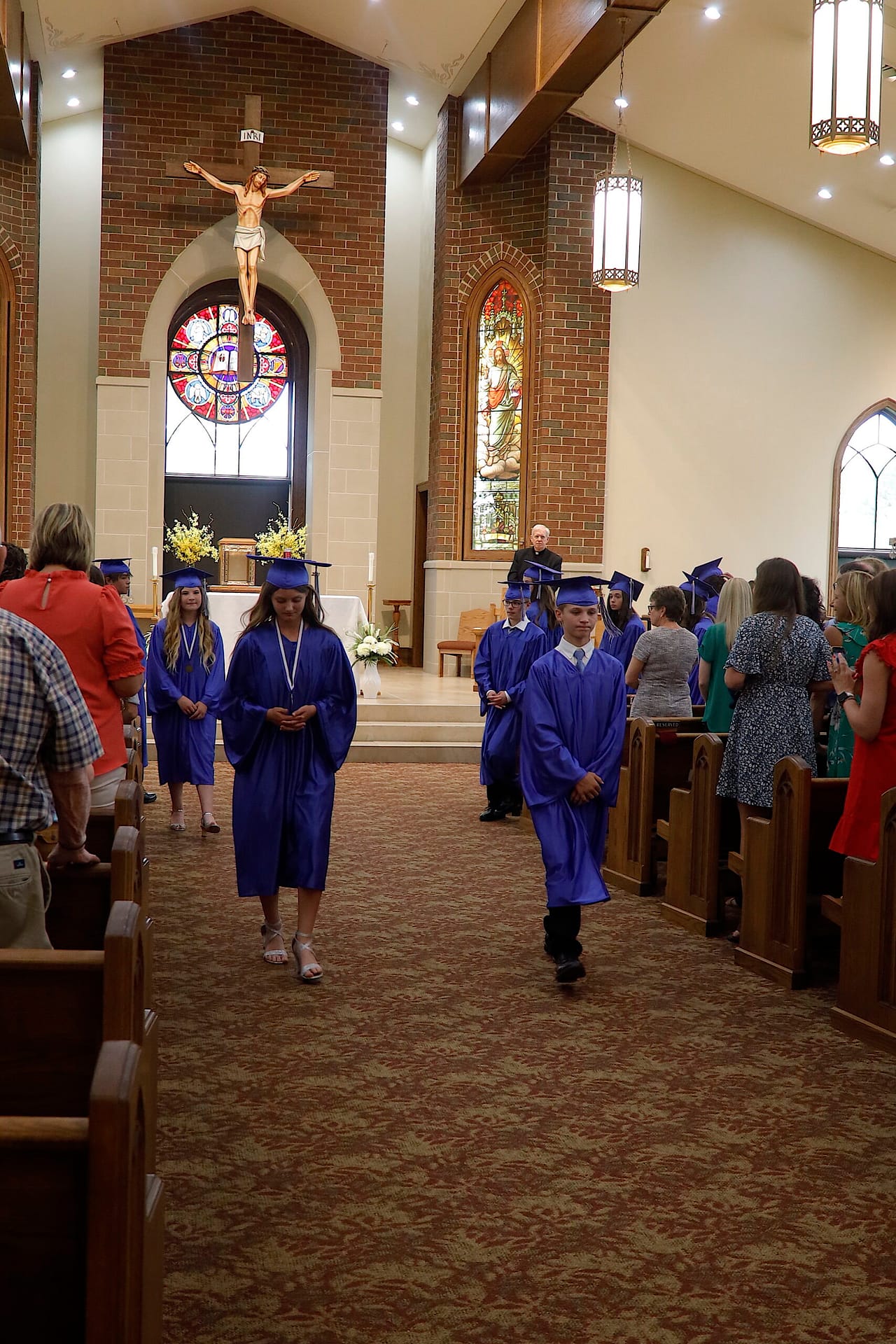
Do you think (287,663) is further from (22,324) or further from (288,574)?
(22,324)

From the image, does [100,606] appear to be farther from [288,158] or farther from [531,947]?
[288,158]

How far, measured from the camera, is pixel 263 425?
16.8 m

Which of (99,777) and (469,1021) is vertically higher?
(99,777)

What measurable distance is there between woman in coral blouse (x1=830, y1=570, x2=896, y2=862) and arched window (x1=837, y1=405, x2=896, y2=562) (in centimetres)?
1181

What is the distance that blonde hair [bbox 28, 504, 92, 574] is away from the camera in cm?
407

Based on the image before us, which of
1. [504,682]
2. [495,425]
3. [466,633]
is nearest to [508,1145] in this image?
[504,682]

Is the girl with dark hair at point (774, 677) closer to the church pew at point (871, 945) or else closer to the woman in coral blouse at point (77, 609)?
the church pew at point (871, 945)

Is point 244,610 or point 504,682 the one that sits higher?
point 244,610

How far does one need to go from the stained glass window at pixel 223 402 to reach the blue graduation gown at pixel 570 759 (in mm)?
12447

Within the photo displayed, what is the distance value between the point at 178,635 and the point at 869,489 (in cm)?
1089

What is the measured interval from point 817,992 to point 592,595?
68.4 inches

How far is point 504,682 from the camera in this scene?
324 inches

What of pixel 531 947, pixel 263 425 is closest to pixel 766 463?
pixel 263 425


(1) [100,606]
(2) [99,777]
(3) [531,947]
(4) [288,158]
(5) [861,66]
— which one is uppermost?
(4) [288,158]
